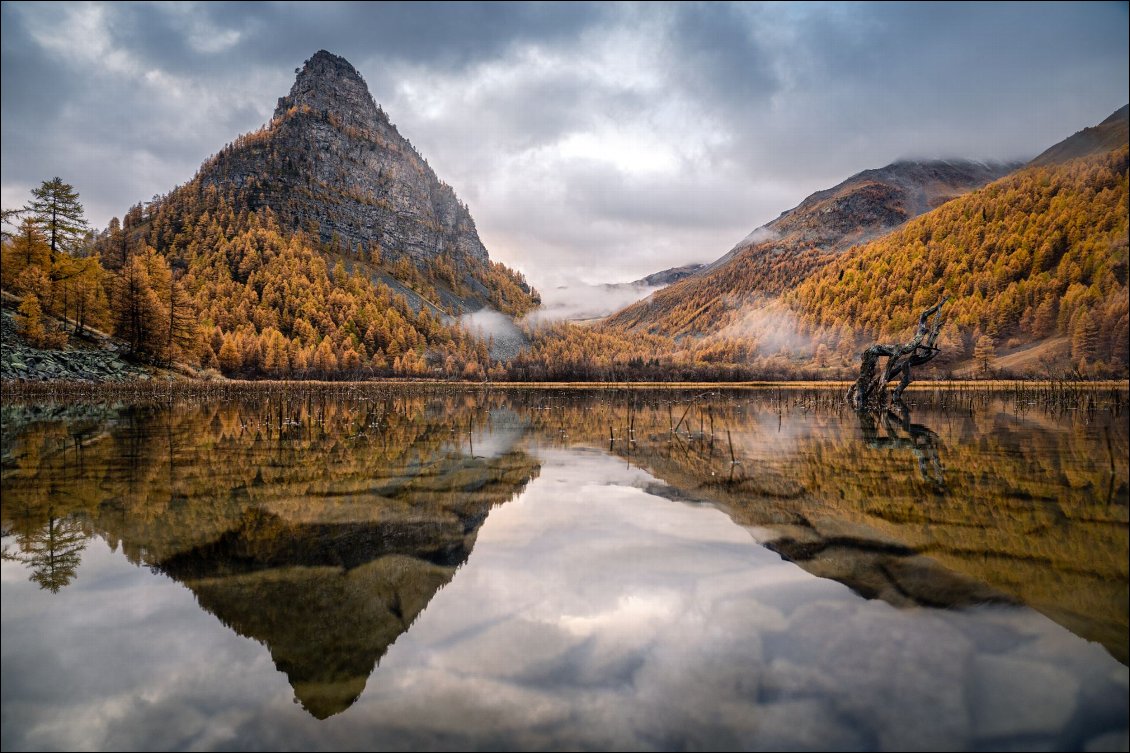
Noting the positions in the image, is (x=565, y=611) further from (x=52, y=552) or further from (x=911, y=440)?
(x=911, y=440)

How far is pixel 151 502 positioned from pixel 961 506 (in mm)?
15400

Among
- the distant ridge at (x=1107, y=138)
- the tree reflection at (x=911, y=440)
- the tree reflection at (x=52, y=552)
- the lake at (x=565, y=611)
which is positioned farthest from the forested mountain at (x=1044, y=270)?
the tree reflection at (x=52, y=552)

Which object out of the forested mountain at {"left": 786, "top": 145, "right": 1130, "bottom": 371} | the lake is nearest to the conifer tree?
the lake

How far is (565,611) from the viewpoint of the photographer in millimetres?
6434

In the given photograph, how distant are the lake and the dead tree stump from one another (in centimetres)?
2615

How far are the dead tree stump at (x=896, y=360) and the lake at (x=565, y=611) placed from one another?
1029 inches

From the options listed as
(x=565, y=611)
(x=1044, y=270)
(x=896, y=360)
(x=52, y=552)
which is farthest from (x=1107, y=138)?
(x=52, y=552)

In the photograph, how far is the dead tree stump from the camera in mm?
37469

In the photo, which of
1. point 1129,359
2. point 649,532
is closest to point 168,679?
point 649,532

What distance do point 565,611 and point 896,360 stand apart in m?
40.8

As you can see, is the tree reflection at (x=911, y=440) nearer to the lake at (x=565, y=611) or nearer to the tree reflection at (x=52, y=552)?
the lake at (x=565, y=611)

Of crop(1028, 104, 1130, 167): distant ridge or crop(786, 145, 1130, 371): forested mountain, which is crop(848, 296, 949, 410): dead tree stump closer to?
crop(786, 145, 1130, 371): forested mountain

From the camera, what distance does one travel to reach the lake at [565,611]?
4.37m

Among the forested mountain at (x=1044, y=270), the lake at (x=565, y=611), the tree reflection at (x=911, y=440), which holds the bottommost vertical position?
the tree reflection at (x=911, y=440)
